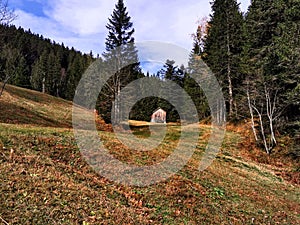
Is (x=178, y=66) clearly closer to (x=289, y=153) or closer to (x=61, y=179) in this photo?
(x=289, y=153)

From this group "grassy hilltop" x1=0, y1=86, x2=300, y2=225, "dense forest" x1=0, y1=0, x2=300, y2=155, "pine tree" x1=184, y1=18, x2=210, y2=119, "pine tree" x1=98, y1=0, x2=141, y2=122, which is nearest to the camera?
"grassy hilltop" x1=0, y1=86, x2=300, y2=225

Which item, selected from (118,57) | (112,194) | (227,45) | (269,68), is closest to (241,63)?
(227,45)

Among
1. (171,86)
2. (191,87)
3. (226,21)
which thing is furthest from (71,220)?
(171,86)

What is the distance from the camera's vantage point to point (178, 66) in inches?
2324

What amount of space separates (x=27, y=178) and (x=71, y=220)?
2183 mm

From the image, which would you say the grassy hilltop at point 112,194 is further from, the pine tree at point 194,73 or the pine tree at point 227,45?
the pine tree at point 194,73

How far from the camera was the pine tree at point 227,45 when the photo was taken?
3416 cm

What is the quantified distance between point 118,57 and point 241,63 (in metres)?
15.6

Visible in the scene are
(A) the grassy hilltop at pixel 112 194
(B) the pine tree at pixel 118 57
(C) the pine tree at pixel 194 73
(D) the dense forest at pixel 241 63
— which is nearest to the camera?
(A) the grassy hilltop at pixel 112 194

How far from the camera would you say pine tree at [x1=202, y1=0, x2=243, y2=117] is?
3416 cm

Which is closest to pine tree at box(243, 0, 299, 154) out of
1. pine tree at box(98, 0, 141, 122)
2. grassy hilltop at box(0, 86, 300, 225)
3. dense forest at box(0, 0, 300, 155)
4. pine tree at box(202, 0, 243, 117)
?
dense forest at box(0, 0, 300, 155)

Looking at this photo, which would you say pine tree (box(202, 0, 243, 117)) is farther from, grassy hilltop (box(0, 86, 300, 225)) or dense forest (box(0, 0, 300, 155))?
grassy hilltop (box(0, 86, 300, 225))

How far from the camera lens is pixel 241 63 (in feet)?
98.4

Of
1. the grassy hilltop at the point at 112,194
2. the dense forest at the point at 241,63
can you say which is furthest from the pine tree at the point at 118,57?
the grassy hilltop at the point at 112,194
